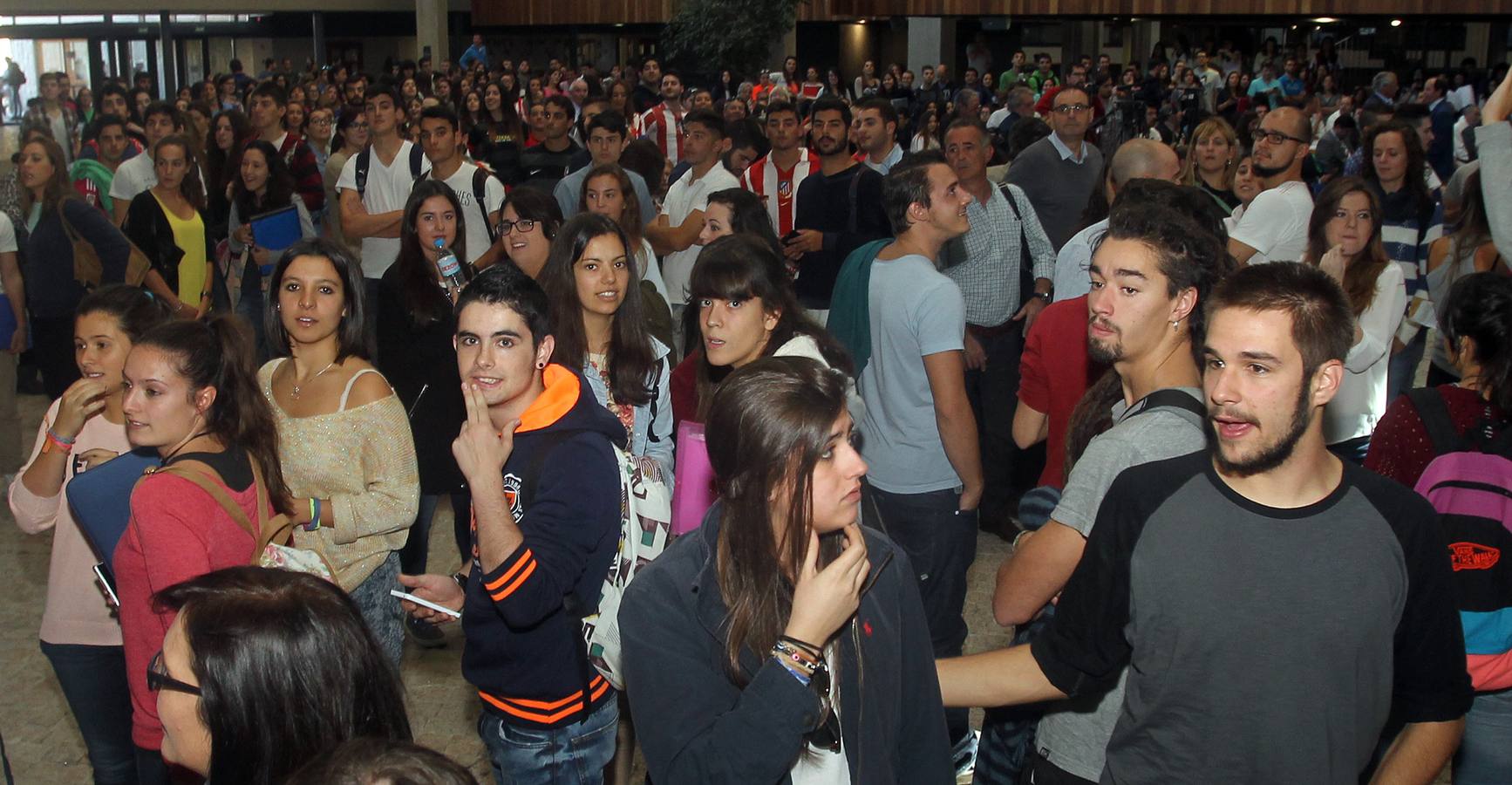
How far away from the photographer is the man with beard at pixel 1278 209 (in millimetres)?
5418

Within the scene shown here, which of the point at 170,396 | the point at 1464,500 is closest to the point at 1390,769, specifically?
the point at 1464,500

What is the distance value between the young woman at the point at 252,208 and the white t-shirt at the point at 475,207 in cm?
113

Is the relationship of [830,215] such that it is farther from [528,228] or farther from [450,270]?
[450,270]

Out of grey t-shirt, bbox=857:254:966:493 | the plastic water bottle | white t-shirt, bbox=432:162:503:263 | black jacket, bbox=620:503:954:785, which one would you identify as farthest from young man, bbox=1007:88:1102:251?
black jacket, bbox=620:503:954:785

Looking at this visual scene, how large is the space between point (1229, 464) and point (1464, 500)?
3.35 ft

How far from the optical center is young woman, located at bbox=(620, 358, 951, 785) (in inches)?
72.7

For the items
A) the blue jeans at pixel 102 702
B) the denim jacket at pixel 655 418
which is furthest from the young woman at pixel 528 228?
the blue jeans at pixel 102 702

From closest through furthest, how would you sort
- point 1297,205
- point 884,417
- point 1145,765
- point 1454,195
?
1. point 1145,765
2. point 884,417
3. point 1297,205
4. point 1454,195

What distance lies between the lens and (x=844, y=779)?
6.55ft

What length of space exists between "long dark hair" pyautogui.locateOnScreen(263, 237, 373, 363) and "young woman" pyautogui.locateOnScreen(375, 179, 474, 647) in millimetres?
886

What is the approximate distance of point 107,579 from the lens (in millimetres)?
2943

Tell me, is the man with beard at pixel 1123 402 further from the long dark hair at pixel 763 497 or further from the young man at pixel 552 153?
the young man at pixel 552 153

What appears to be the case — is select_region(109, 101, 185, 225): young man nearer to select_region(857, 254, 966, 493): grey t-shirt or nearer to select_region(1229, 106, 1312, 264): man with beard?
select_region(857, 254, 966, 493): grey t-shirt

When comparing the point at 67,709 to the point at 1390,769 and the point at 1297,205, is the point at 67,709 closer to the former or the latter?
the point at 1390,769
